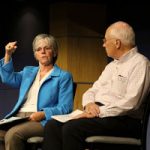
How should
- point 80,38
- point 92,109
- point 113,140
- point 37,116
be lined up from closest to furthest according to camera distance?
point 113,140
point 92,109
point 37,116
point 80,38

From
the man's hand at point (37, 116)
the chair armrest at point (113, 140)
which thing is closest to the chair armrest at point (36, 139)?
the man's hand at point (37, 116)

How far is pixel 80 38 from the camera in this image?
7797 mm

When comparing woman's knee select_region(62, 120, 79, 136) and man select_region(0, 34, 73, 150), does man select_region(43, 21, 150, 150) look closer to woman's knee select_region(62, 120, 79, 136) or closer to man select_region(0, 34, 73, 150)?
woman's knee select_region(62, 120, 79, 136)

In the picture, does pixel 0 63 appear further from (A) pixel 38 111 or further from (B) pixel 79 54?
(B) pixel 79 54

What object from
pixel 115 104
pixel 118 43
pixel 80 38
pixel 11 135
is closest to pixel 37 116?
pixel 11 135

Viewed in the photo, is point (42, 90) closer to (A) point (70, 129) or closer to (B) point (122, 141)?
(A) point (70, 129)

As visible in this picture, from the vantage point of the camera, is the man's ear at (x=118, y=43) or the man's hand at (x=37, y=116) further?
the man's hand at (x=37, y=116)

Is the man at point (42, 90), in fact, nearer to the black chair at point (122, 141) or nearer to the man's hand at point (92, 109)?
the man's hand at point (92, 109)

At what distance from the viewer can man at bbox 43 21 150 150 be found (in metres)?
3.04

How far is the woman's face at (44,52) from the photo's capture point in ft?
12.3

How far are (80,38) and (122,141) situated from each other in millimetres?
4887

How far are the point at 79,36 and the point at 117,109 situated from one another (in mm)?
4823

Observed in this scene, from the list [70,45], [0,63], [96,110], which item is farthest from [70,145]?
[70,45]

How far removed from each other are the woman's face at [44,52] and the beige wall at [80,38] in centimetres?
383
